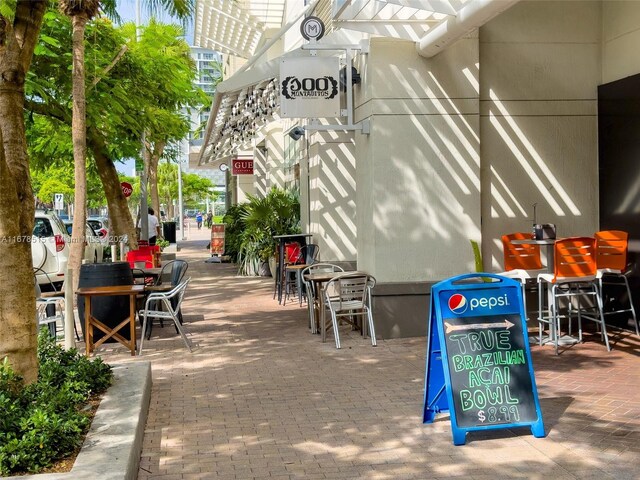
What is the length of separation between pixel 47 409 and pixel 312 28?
7436 mm

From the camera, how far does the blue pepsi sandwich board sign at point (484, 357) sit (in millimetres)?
5598

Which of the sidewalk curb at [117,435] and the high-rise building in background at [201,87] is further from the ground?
the high-rise building in background at [201,87]

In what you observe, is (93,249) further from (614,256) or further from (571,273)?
(571,273)

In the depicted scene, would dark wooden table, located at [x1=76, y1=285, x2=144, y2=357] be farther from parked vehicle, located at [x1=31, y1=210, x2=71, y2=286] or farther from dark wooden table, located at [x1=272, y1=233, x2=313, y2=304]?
parked vehicle, located at [x1=31, y1=210, x2=71, y2=286]

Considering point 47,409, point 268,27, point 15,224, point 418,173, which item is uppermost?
point 268,27

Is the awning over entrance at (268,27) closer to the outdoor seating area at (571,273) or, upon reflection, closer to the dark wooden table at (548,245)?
the dark wooden table at (548,245)

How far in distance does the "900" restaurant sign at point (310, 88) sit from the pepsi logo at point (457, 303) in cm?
544

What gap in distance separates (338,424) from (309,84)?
226 inches

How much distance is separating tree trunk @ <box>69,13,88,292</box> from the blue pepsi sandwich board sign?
729cm

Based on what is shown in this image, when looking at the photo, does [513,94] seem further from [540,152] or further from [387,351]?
[387,351]

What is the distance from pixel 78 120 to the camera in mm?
11828

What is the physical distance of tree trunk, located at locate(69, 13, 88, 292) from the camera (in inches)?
461

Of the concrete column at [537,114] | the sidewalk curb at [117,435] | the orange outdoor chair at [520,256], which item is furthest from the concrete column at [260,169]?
the sidewalk curb at [117,435]

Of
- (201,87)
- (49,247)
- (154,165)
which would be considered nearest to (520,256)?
(49,247)
